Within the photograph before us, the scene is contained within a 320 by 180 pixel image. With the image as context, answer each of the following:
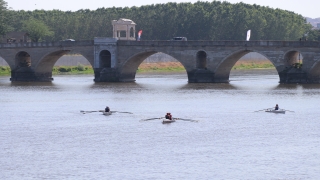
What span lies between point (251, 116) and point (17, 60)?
203 feet

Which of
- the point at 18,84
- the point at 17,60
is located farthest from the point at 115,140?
the point at 17,60

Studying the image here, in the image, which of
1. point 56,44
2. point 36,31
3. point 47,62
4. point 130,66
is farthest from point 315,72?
point 36,31

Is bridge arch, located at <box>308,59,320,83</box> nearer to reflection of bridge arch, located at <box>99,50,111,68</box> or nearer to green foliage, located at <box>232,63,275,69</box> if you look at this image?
reflection of bridge arch, located at <box>99,50,111,68</box>

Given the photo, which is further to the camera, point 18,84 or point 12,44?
point 12,44

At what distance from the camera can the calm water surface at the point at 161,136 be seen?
43219mm

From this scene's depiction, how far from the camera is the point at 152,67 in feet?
495

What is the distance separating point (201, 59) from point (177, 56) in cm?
321

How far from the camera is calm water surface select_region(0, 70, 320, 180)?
43219 millimetres

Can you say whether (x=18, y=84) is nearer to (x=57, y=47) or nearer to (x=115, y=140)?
(x=57, y=47)

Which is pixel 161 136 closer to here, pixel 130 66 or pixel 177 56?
pixel 177 56

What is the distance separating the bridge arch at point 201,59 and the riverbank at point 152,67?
135 feet

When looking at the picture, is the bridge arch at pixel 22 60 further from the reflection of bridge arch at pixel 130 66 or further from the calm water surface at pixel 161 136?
the calm water surface at pixel 161 136

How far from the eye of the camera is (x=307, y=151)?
47.9 meters

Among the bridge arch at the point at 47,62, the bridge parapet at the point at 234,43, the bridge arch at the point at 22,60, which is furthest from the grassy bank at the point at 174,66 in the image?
the bridge parapet at the point at 234,43
